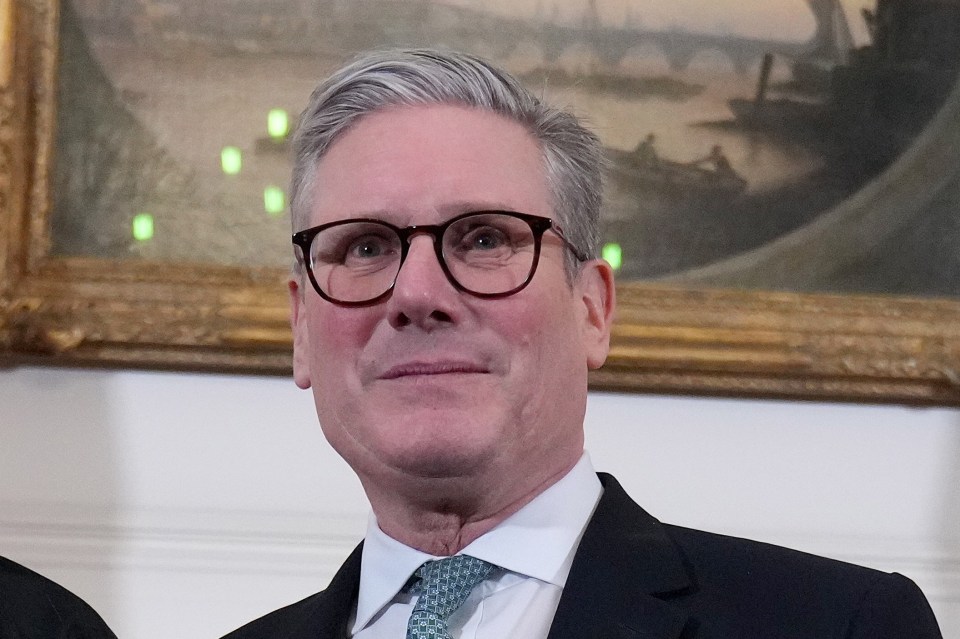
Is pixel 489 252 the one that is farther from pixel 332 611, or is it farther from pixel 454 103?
pixel 332 611

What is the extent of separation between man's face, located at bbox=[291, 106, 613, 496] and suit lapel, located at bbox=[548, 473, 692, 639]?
131mm

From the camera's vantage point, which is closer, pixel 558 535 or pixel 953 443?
pixel 558 535

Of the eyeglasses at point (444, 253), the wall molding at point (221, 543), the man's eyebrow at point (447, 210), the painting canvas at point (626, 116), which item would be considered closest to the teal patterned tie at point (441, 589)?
the eyeglasses at point (444, 253)

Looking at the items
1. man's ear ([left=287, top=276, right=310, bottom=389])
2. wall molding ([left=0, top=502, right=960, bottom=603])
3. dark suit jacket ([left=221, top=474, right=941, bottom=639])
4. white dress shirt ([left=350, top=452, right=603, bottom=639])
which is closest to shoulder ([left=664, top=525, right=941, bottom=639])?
dark suit jacket ([left=221, top=474, right=941, bottom=639])

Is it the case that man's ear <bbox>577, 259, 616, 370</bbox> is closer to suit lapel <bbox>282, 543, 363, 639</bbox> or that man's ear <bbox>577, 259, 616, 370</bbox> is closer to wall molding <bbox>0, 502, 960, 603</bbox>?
suit lapel <bbox>282, 543, 363, 639</bbox>

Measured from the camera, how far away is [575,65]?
2586mm

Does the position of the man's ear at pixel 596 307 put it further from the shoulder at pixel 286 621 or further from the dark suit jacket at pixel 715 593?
the shoulder at pixel 286 621

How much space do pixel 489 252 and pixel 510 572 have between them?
461mm

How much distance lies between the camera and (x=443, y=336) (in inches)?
58.1

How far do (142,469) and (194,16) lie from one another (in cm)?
107

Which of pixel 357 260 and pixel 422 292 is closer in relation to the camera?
pixel 422 292

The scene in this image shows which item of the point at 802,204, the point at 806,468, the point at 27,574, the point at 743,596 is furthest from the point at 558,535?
the point at 802,204

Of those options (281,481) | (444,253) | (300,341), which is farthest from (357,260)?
(281,481)

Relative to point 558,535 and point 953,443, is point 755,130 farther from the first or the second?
point 558,535
